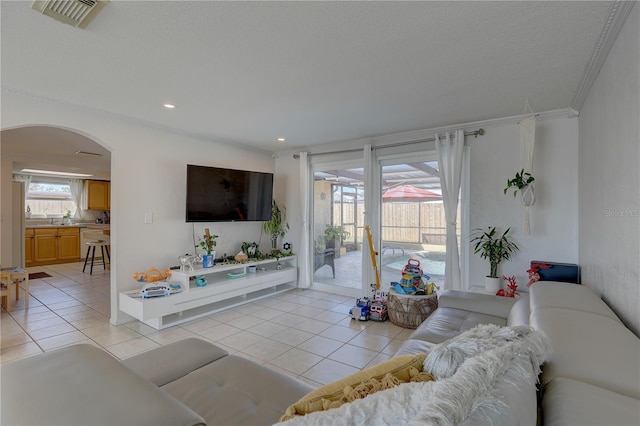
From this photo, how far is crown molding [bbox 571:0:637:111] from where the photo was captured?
1.58 meters

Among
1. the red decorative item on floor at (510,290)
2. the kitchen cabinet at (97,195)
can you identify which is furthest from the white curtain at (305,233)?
the kitchen cabinet at (97,195)

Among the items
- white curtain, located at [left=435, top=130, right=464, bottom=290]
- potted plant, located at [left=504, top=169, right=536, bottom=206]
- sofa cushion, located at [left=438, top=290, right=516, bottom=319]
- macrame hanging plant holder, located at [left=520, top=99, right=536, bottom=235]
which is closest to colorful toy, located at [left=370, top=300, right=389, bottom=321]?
white curtain, located at [left=435, top=130, right=464, bottom=290]

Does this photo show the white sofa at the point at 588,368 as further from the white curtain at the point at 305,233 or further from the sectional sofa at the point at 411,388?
the white curtain at the point at 305,233

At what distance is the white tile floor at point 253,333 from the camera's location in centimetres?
273

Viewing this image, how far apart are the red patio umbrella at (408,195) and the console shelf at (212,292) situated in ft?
6.52

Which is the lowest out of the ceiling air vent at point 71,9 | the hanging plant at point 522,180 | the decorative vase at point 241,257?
the decorative vase at point 241,257

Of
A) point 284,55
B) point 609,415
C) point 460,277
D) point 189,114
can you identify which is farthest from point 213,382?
point 460,277

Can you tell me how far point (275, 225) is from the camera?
17.2ft

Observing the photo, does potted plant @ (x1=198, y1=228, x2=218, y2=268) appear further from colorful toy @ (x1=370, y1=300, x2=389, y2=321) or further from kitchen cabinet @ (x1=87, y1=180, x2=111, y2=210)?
kitchen cabinet @ (x1=87, y1=180, x2=111, y2=210)

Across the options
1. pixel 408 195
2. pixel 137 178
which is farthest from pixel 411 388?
pixel 137 178

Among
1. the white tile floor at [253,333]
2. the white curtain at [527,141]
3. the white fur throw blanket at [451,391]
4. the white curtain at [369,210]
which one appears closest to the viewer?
the white fur throw blanket at [451,391]

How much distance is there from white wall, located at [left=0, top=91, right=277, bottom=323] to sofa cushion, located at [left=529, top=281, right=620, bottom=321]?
4016 mm

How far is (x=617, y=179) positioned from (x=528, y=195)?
1461mm

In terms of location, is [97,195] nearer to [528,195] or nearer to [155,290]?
[155,290]
